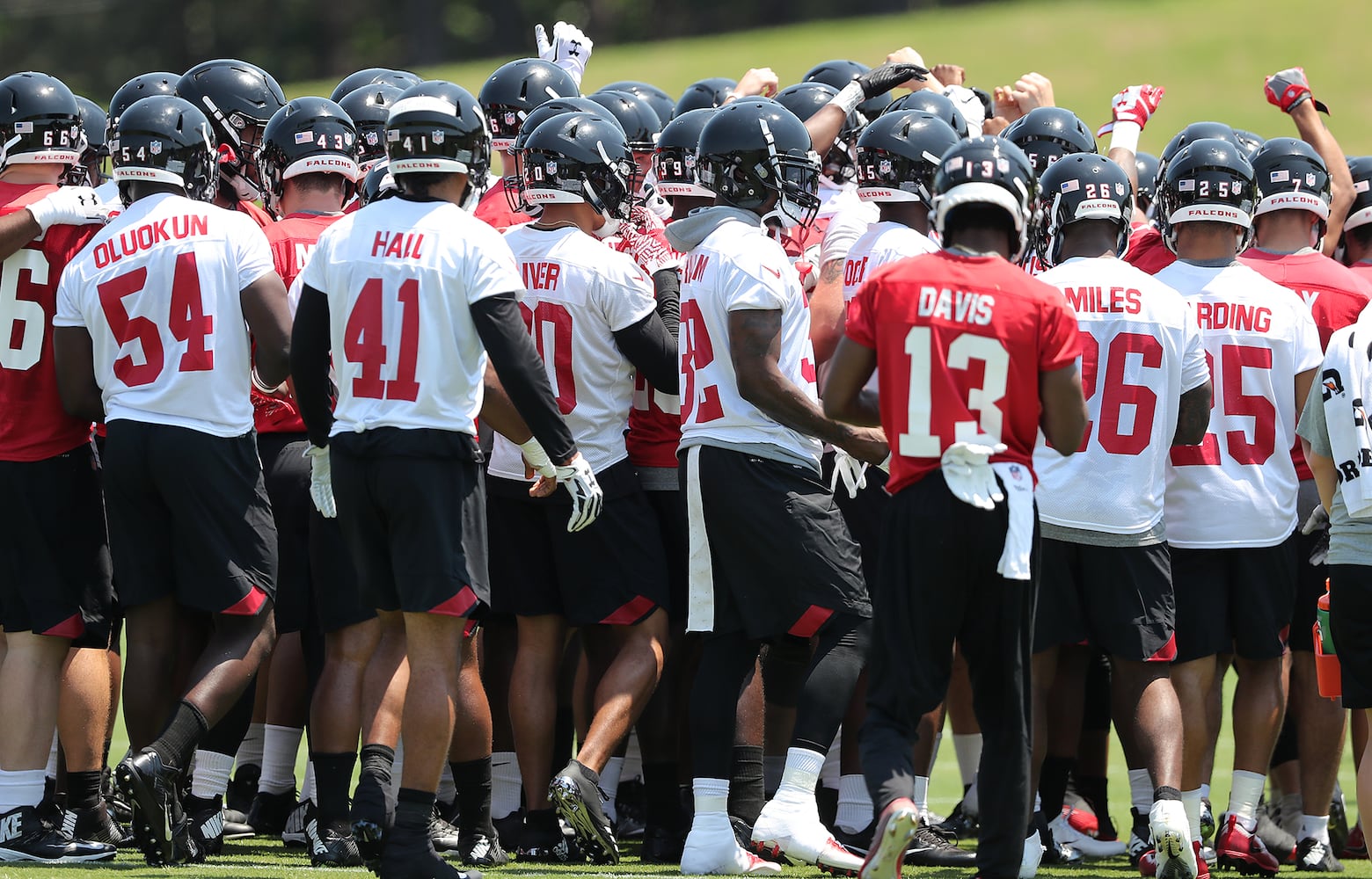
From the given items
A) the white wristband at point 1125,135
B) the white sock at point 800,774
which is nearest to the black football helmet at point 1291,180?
the white wristband at point 1125,135

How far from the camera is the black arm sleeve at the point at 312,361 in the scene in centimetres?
579

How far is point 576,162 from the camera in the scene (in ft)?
22.0

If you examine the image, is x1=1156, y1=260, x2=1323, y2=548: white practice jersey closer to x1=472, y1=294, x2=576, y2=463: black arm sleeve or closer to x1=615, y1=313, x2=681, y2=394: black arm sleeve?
x1=615, y1=313, x2=681, y2=394: black arm sleeve

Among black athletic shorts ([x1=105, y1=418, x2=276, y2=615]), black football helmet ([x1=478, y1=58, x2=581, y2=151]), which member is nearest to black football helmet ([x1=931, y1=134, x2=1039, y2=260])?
black athletic shorts ([x1=105, y1=418, x2=276, y2=615])

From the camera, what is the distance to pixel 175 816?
19.7 ft

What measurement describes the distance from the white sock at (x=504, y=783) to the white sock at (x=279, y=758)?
78 cm

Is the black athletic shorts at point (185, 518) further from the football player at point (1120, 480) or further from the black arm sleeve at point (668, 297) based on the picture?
the football player at point (1120, 480)

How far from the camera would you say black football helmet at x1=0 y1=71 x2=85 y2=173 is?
21.9ft

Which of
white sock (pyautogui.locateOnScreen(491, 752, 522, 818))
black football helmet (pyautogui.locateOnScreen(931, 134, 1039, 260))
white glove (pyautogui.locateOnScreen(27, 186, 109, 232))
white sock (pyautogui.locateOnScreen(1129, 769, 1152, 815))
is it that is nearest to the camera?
black football helmet (pyautogui.locateOnScreen(931, 134, 1039, 260))

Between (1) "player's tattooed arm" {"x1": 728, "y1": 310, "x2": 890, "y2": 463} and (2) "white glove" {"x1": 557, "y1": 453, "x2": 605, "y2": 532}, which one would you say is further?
(1) "player's tattooed arm" {"x1": 728, "y1": 310, "x2": 890, "y2": 463}

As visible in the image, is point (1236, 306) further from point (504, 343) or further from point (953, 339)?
point (504, 343)

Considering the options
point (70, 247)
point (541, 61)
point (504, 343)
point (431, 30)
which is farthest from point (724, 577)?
point (431, 30)

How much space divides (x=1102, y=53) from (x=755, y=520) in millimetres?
33204

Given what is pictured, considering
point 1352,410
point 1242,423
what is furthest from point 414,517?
point 1242,423
